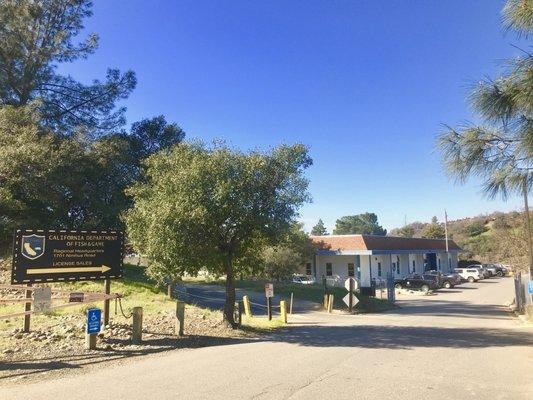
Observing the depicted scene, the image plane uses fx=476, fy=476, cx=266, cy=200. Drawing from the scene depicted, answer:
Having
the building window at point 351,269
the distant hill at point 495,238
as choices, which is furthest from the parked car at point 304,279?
the distant hill at point 495,238

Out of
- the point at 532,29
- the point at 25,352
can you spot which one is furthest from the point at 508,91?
the point at 25,352

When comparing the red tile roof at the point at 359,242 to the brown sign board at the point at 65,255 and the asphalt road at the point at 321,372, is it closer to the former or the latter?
the asphalt road at the point at 321,372

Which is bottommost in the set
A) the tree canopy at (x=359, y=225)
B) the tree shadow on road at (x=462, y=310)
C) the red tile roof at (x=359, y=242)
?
the tree shadow on road at (x=462, y=310)

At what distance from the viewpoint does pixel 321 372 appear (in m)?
9.08

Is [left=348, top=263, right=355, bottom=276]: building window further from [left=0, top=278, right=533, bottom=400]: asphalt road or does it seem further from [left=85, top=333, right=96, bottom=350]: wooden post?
[left=85, top=333, right=96, bottom=350]: wooden post

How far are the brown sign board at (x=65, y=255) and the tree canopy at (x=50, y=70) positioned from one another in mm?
16831

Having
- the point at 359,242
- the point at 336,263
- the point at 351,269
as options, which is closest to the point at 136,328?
the point at 359,242

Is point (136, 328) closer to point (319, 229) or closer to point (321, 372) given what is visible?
point (321, 372)

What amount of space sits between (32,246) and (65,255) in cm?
85

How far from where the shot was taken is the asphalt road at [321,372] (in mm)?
7543

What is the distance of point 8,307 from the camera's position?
1714cm

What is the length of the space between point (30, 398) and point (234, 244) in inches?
328

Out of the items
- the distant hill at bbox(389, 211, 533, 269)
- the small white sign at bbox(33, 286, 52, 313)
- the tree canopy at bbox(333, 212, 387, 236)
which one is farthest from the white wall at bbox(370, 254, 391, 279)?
the tree canopy at bbox(333, 212, 387, 236)

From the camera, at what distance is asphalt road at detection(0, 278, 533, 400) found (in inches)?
297
